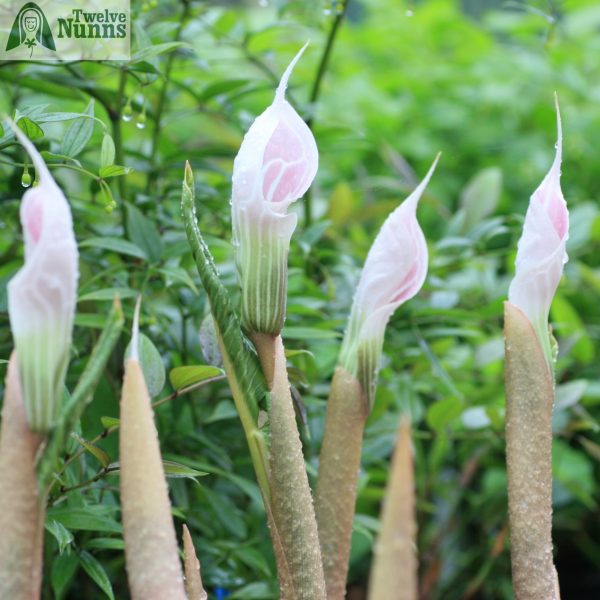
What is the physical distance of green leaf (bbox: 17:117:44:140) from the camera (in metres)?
0.41

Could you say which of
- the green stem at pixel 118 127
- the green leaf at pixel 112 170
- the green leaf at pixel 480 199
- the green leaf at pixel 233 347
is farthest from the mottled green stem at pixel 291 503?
the green leaf at pixel 480 199

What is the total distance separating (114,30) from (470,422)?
1.28ft

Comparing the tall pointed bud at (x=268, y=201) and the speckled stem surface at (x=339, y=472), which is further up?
the tall pointed bud at (x=268, y=201)

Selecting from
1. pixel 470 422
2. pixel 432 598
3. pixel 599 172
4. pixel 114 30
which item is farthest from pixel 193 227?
pixel 599 172

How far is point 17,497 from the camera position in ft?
1.06

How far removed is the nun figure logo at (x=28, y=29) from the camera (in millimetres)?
531

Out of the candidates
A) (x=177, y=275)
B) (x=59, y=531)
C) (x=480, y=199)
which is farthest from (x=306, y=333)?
(x=480, y=199)

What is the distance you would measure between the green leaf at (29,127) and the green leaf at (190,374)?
0.42ft

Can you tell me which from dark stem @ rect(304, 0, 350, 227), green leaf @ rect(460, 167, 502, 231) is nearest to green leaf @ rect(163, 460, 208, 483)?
dark stem @ rect(304, 0, 350, 227)

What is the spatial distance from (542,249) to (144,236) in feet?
0.80

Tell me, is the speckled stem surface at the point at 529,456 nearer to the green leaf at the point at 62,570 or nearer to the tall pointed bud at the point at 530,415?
the tall pointed bud at the point at 530,415

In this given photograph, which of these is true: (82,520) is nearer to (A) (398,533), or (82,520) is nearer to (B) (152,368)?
(B) (152,368)

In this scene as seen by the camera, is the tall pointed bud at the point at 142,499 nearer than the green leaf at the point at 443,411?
Yes

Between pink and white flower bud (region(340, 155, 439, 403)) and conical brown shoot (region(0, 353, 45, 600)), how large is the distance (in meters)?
0.17
